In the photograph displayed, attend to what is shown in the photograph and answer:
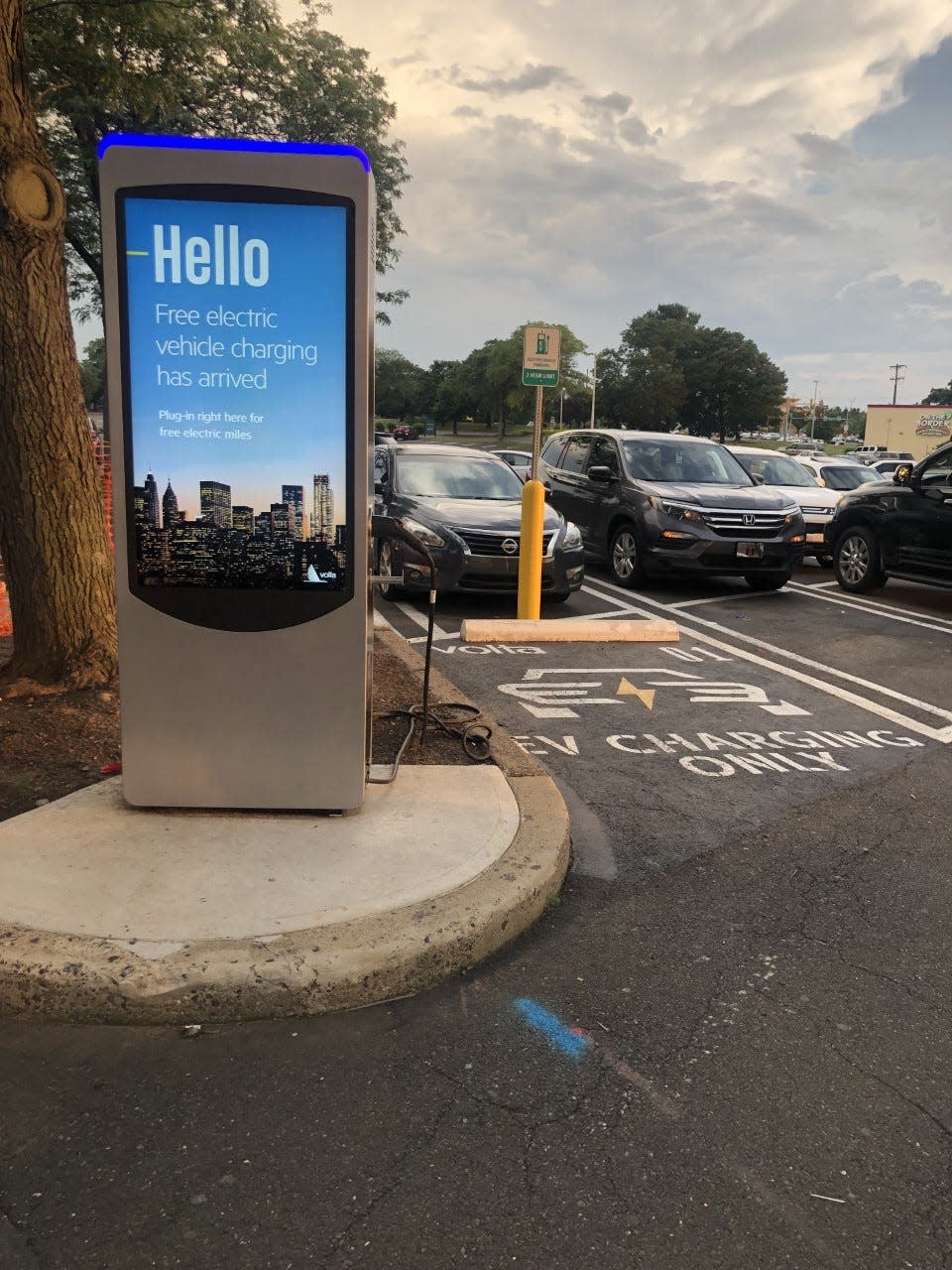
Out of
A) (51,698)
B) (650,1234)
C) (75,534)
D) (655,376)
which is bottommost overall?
A: (650,1234)

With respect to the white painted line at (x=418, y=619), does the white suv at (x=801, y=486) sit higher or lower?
higher

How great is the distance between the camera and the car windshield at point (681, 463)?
1188cm

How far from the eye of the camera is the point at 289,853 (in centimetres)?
364

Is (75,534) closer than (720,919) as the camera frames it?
No

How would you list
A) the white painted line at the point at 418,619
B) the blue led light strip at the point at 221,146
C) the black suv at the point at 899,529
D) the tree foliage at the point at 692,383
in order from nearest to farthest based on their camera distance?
the blue led light strip at the point at 221,146
the white painted line at the point at 418,619
the black suv at the point at 899,529
the tree foliage at the point at 692,383

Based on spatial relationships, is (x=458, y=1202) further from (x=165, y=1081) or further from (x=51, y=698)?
(x=51, y=698)

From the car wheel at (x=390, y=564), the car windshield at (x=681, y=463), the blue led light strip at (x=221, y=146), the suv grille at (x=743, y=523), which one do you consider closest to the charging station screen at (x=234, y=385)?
the blue led light strip at (x=221, y=146)

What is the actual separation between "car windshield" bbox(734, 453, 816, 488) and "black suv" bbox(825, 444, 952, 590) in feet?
13.6

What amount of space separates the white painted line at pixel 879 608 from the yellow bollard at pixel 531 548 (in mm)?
2566

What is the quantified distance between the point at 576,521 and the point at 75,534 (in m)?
8.34

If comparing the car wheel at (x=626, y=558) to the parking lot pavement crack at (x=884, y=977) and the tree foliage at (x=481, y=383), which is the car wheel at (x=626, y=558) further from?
the tree foliage at (x=481, y=383)

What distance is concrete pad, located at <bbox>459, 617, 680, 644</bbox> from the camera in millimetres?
8328

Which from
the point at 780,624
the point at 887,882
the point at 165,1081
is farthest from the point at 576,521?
the point at 165,1081

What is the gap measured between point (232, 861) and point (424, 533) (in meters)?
6.17
